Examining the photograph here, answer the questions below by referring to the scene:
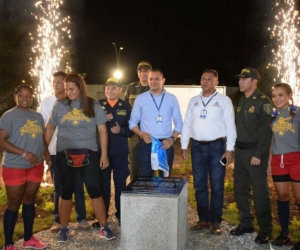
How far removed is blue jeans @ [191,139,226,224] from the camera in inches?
214

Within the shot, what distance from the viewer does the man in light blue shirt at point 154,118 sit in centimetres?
565

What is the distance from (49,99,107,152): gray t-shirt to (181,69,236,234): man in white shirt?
1.42 metres

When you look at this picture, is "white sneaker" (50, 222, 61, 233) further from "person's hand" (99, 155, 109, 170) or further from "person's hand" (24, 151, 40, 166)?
"person's hand" (24, 151, 40, 166)

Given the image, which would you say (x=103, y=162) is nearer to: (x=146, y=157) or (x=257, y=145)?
(x=146, y=157)

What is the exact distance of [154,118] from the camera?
18.6 ft

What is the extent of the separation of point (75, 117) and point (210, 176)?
206 centimetres

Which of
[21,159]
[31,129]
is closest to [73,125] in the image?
[31,129]

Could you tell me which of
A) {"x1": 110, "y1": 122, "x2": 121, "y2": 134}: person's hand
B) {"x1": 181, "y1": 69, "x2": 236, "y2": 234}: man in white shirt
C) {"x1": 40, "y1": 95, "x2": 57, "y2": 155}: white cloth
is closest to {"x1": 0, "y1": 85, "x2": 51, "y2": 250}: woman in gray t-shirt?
{"x1": 40, "y1": 95, "x2": 57, "y2": 155}: white cloth

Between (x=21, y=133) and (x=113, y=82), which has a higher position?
(x=113, y=82)

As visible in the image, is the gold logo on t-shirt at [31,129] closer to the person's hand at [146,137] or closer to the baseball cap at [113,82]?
the baseball cap at [113,82]

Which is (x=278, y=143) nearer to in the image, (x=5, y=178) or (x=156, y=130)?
(x=156, y=130)

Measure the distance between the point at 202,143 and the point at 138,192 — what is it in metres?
1.35

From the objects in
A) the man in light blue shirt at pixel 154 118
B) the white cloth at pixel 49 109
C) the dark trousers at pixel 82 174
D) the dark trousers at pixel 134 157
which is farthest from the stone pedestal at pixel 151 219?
the dark trousers at pixel 134 157

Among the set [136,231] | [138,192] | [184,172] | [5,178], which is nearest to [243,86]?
[138,192]
